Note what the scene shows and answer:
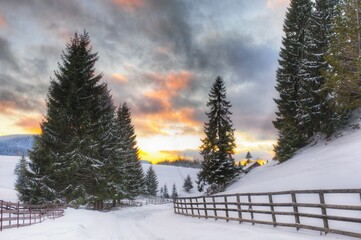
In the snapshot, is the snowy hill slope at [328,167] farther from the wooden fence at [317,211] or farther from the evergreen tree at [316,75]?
the evergreen tree at [316,75]

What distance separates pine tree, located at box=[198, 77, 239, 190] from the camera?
42.4 m

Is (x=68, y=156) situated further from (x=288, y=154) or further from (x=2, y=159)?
(x=2, y=159)

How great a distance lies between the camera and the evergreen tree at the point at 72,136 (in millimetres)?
29359

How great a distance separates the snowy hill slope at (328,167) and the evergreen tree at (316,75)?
2.27m

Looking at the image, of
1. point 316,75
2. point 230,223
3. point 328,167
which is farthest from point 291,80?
point 230,223

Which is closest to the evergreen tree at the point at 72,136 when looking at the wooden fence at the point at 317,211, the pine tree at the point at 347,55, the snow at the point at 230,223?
the snow at the point at 230,223

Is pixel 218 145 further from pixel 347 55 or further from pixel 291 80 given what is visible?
pixel 347 55

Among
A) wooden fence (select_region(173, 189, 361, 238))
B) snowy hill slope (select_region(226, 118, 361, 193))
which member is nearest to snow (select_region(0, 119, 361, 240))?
snowy hill slope (select_region(226, 118, 361, 193))

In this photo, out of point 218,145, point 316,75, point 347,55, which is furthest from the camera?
point 218,145

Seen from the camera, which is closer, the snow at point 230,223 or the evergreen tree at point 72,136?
the snow at point 230,223

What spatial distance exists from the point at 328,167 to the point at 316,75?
46.5 feet

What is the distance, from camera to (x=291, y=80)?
43.9m

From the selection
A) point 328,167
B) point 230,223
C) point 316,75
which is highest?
point 316,75

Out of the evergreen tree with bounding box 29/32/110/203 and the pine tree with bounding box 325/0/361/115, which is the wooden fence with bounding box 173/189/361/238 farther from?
the evergreen tree with bounding box 29/32/110/203
